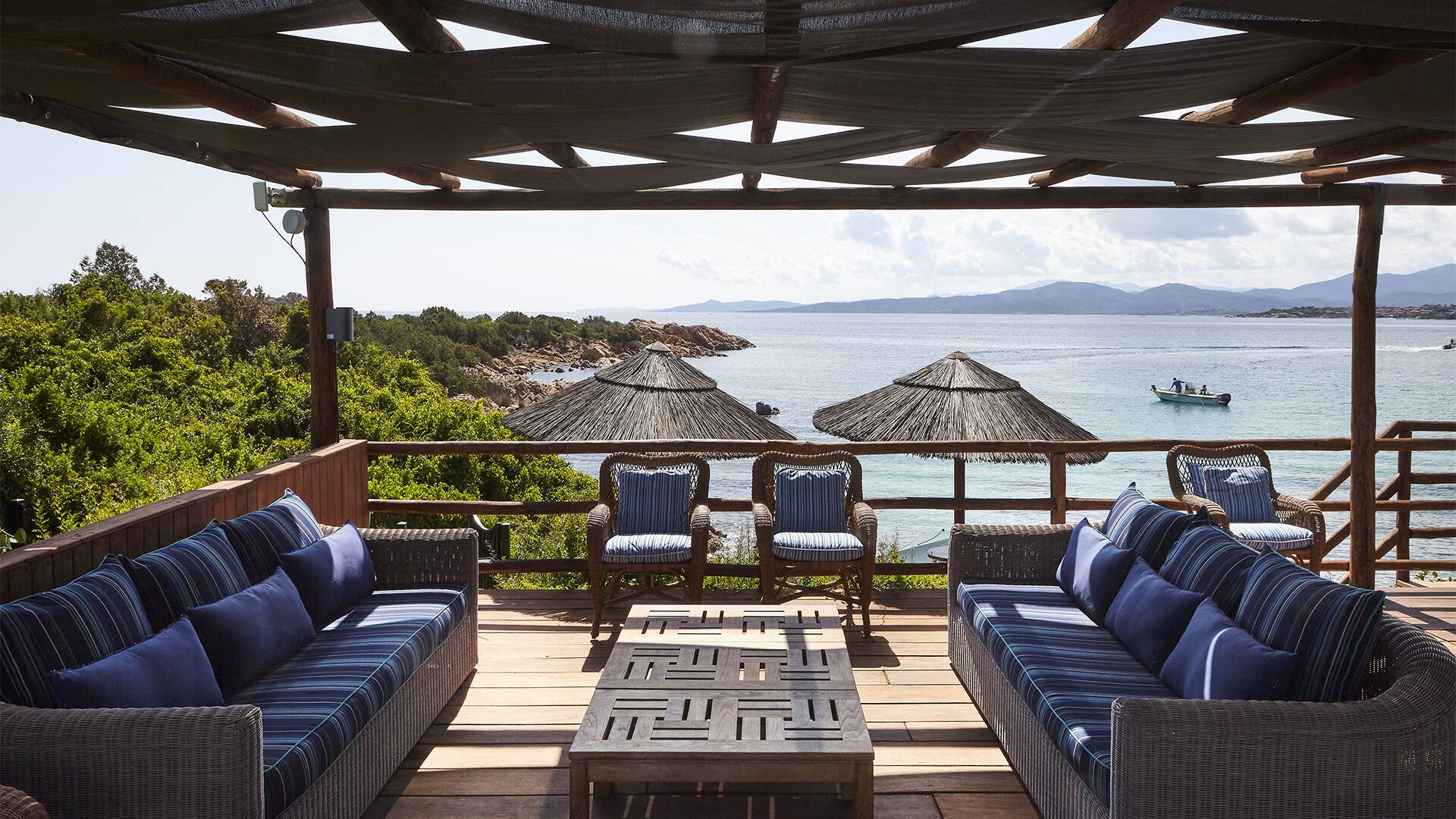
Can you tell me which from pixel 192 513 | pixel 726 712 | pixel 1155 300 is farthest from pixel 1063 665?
pixel 1155 300

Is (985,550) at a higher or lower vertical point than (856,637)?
higher

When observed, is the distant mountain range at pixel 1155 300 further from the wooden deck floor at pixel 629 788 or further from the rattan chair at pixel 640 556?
the wooden deck floor at pixel 629 788

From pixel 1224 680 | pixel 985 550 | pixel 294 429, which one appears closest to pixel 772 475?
pixel 985 550

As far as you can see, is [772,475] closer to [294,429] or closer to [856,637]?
[856,637]

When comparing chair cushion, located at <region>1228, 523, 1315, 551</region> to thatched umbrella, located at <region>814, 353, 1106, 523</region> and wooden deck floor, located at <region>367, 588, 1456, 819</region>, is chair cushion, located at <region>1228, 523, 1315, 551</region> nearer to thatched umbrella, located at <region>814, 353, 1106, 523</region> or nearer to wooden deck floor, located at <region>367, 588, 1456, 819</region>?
wooden deck floor, located at <region>367, 588, 1456, 819</region>

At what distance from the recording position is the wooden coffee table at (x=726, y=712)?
246cm

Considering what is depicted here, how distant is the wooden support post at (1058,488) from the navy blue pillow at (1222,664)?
2.72 meters

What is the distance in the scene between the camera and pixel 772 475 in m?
5.34

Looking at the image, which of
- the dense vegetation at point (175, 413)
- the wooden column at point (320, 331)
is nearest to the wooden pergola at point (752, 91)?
the wooden column at point (320, 331)

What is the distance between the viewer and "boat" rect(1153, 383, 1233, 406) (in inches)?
1564

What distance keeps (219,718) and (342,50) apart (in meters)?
1.82

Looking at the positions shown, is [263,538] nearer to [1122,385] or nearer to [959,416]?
[959,416]

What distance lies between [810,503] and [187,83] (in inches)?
135

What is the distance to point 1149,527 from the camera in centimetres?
359
